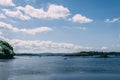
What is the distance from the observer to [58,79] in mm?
84250

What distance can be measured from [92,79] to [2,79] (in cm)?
Result: 2627

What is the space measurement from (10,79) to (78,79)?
1974cm

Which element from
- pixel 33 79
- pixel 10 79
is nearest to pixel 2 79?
pixel 10 79

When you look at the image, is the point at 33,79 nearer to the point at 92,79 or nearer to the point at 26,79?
the point at 26,79

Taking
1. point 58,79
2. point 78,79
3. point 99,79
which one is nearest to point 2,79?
point 58,79

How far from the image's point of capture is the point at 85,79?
84.9 metres

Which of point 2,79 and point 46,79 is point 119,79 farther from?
point 2,79

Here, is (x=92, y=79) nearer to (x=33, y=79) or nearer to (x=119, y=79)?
(x=119, y=79)

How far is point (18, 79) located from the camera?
85.0 m

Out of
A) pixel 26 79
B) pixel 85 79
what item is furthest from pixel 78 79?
pixel 26 79

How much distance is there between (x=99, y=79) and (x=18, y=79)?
2396 centimetres

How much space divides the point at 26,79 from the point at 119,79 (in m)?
27.6

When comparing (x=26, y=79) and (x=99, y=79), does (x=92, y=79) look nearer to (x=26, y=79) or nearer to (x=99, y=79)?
(x=99, y=79)

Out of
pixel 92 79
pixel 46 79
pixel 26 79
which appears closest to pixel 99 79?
pixel 92 79
